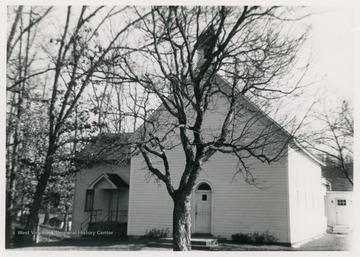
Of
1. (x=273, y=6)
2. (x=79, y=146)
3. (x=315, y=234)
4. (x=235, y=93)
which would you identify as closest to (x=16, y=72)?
(x=79, y=146)

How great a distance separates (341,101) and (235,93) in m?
3.44

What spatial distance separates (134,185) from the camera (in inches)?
773

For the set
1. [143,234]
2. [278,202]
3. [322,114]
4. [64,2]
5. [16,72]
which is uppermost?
[64,2]

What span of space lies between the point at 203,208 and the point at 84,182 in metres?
9.06

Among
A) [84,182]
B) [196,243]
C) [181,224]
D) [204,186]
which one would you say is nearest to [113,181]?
[84,182]

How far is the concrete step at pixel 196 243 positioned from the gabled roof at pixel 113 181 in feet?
19.2

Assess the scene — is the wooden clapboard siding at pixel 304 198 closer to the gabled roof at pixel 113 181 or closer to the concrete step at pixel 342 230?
the concrete step at pixel 342 230

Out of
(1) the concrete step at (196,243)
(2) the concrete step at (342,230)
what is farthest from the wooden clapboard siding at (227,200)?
(2) the concrete step at (342,230)

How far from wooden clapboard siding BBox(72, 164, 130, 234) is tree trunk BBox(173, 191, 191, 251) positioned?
11.1 metres

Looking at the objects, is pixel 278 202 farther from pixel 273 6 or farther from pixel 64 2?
pixel 64 2

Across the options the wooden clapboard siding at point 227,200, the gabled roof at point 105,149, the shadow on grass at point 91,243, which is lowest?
the shadow on grass at point 91,243

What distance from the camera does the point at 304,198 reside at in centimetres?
1962

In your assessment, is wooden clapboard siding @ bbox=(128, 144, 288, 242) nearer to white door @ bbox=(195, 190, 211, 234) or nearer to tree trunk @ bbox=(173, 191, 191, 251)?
white door @ bbox=(195, 190, 211, 234)

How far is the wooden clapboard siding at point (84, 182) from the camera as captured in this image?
2309cm
